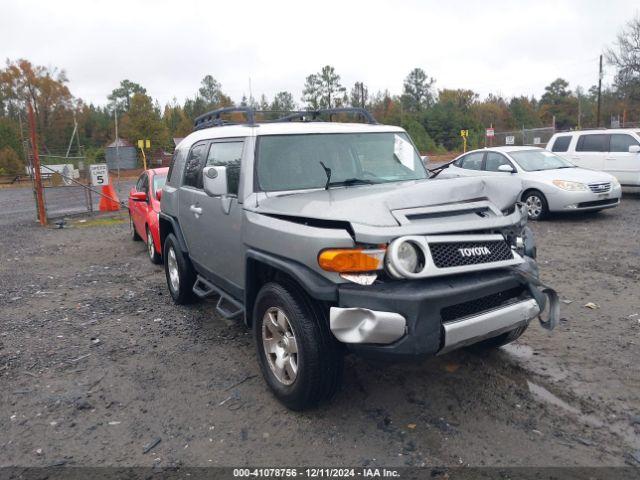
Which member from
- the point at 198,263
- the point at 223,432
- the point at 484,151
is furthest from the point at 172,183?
the point at 484,151

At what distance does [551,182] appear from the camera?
10922 mm

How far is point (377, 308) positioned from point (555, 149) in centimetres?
1362

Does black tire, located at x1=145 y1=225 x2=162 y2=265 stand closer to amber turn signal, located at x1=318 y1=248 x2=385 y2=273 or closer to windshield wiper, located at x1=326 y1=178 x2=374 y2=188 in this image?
windshield wiper, located at x1=326 y1=178 x2=374 y2=188

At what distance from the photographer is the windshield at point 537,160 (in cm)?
1166

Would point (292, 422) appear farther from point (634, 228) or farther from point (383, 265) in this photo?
point (634, 228)

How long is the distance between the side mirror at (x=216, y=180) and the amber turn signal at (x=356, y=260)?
4.95 ft

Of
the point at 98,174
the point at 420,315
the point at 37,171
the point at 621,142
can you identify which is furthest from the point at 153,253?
the point at 621,142

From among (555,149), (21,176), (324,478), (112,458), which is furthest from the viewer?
(21,176)

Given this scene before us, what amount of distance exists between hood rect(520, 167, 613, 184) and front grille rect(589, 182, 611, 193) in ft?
0.25

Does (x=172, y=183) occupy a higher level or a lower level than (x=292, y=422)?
higher

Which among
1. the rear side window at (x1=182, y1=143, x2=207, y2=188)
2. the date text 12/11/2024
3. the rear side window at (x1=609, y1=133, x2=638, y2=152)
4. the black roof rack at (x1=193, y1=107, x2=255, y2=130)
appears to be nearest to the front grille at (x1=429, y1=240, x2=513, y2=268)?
the date text 12/11/2024

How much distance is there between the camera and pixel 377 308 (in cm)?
304

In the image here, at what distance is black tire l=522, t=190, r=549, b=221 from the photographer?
11.0 meters

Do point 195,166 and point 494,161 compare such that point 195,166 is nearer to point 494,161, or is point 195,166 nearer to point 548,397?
point 548,397
